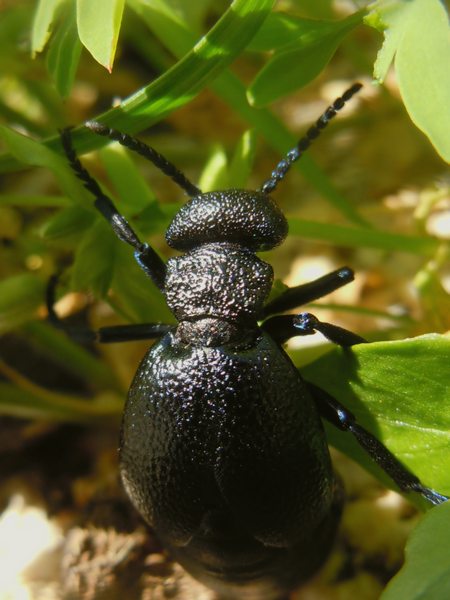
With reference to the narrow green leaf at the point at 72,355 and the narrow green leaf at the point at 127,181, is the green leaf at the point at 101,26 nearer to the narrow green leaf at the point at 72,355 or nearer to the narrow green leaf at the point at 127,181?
the narrow green leaf at the point at 127,181

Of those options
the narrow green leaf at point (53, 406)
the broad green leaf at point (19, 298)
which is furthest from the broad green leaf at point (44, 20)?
the narrow green leaf at point (53, 406)

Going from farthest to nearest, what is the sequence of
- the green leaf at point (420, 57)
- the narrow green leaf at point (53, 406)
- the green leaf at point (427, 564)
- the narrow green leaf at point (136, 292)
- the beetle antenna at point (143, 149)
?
the narrow green leaf at point (53, 406) → the narrow green leaf at point (136, 292) → the beetle antenna at point (143, 149) → the green leaf at point (420, 57) → the green leaf at point (427, 564)

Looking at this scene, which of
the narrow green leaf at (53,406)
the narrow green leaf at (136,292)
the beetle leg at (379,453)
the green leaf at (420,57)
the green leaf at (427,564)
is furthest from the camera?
the narrow green leaf at (53,406)

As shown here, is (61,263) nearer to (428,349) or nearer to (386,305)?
(386,305)

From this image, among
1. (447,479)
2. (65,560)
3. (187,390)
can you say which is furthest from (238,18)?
(65,560)

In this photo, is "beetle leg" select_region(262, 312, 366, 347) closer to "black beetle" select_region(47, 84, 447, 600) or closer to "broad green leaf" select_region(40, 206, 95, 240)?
"black beetle" select_region(47, 84, 447, 600)

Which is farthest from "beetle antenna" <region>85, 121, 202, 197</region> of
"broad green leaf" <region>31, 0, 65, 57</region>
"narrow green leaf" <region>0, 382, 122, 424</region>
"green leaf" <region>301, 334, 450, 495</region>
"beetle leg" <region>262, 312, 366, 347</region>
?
"narrow green leaf" <region>0, 382, 122, 424</region>
